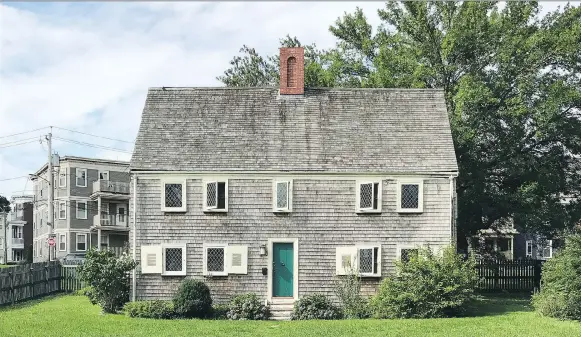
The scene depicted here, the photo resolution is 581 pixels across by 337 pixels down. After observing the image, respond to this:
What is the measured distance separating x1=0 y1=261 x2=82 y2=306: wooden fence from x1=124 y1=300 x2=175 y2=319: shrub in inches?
228

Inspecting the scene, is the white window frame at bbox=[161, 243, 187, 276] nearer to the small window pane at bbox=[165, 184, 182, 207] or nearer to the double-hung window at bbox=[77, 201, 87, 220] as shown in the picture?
the small window pane at bbox=[165, 184, 182, 207]

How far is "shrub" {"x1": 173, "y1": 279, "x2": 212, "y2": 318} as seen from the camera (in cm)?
2345

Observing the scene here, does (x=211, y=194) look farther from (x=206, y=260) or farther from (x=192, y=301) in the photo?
Result: (x=192, y=301)

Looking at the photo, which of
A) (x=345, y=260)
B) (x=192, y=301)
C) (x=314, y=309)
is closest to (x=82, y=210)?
(x=192, y=301)

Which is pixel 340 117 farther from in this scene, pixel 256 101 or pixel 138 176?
pixel 138 176

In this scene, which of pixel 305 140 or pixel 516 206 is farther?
pixel 516 206

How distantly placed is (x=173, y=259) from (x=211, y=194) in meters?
2.44

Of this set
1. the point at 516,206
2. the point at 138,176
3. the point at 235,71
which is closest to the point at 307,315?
the point at 138,176

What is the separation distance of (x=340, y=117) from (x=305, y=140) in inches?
70.2

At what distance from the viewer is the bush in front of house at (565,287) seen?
22344mm

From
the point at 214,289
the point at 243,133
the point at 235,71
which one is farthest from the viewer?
the point at 235,71

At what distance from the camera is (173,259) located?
25.3m

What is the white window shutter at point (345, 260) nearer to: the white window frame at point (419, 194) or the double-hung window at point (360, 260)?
the double-hung window at point (360, 260)

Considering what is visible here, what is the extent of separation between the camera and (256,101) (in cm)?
2789
